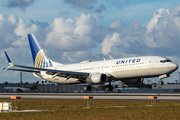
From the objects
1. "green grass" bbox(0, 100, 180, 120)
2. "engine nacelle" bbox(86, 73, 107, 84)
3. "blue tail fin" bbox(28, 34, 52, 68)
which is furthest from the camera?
"blue tail fin" bbox(28, 34, 52, 68)

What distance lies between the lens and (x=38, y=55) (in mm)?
71875

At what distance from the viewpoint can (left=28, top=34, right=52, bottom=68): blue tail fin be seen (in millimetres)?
71062

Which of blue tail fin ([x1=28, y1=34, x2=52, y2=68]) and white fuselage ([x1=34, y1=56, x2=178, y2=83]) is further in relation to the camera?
blue tail fin ([x1=28, y1=34, x2=52, y2=68])

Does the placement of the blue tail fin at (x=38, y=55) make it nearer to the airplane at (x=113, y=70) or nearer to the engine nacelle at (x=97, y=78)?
the airplane at (x=113, y=70)

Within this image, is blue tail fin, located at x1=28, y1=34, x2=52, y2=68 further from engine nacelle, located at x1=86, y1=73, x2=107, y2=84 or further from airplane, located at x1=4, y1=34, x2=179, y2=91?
engine nacelle, located at x1=86, y1=73, x2=107, y2=84

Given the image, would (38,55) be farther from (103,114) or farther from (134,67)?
(103,114)

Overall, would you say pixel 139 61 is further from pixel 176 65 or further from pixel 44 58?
A: pixel 44 58

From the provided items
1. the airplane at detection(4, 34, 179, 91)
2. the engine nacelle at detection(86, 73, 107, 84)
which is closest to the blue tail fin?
the airplane at detection(4, 34, 179, 91)

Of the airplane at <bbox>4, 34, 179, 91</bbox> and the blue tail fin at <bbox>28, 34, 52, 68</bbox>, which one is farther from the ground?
the blue tail fin at <bbox>28, 34, 52, 68</bbox>

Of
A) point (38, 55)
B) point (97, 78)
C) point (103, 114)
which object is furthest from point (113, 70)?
point (103, 114)

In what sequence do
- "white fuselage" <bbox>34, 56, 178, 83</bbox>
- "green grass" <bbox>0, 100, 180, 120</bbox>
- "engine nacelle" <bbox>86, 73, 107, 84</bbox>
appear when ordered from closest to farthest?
"green grass" <bbox>0, 100, 180, 120</bbox>, "white fuselage" <bbox>34, 56, 178, 83</bbox>, "engine nacelle" <bbox>86, 73, 107, 84</bbox>

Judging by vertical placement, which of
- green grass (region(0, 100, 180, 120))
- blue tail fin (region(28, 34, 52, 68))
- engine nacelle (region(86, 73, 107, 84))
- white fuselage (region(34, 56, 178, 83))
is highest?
blue tail fin (region(28, 34, 52, 68))

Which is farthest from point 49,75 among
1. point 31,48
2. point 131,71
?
point 131,71

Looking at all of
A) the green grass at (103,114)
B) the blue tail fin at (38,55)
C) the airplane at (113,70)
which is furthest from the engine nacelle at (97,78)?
the green grass at (103,114)
